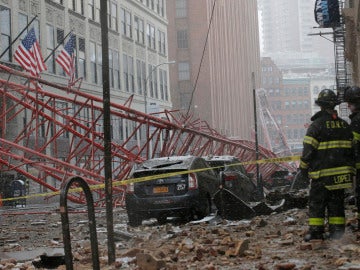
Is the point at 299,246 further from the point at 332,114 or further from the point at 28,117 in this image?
the point at 28,117

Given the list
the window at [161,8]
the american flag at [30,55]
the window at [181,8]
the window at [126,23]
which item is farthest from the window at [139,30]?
the window at [181,8]

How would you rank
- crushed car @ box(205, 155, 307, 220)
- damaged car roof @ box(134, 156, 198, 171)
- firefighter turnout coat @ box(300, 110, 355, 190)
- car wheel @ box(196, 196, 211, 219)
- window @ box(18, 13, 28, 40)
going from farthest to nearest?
window @ box(18, 13, 28, 40) < damaged car roof @ box(134, 156, 198, 171) < car wheel @ box(196, 196, 211, 219) < crushed car @ box(205, 155, 307, 220) < firefighter turnout coat @ box(300, 110, 355, 190)

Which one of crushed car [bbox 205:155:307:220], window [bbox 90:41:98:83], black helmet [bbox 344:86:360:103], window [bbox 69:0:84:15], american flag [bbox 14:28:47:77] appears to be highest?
window [bbox 69:0:84:15]

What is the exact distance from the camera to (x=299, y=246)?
8.05 metres

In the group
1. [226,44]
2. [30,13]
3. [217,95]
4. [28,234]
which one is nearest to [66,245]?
[28,234]

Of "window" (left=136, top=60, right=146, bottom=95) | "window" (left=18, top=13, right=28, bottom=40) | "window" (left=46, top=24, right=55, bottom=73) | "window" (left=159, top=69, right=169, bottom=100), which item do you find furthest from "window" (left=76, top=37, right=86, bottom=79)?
"window" (left=159, top=69, right=169, bottom=100)

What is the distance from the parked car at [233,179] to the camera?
16.0 meters

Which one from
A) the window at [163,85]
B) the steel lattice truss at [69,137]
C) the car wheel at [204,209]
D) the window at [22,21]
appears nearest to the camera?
the car wheel at [204,209]

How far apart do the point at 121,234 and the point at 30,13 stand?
996 inches

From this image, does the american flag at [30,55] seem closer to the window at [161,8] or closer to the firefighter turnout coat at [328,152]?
the firefighter turnout coat at [328,152]

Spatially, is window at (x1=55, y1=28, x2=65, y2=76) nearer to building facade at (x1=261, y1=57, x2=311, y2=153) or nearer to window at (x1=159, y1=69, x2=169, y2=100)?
window at (x1=159, y1=69, x2=169, y2=100)

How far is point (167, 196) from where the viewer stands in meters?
13.9

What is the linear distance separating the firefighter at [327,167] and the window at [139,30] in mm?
43550

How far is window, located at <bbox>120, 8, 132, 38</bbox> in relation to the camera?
158 feet
